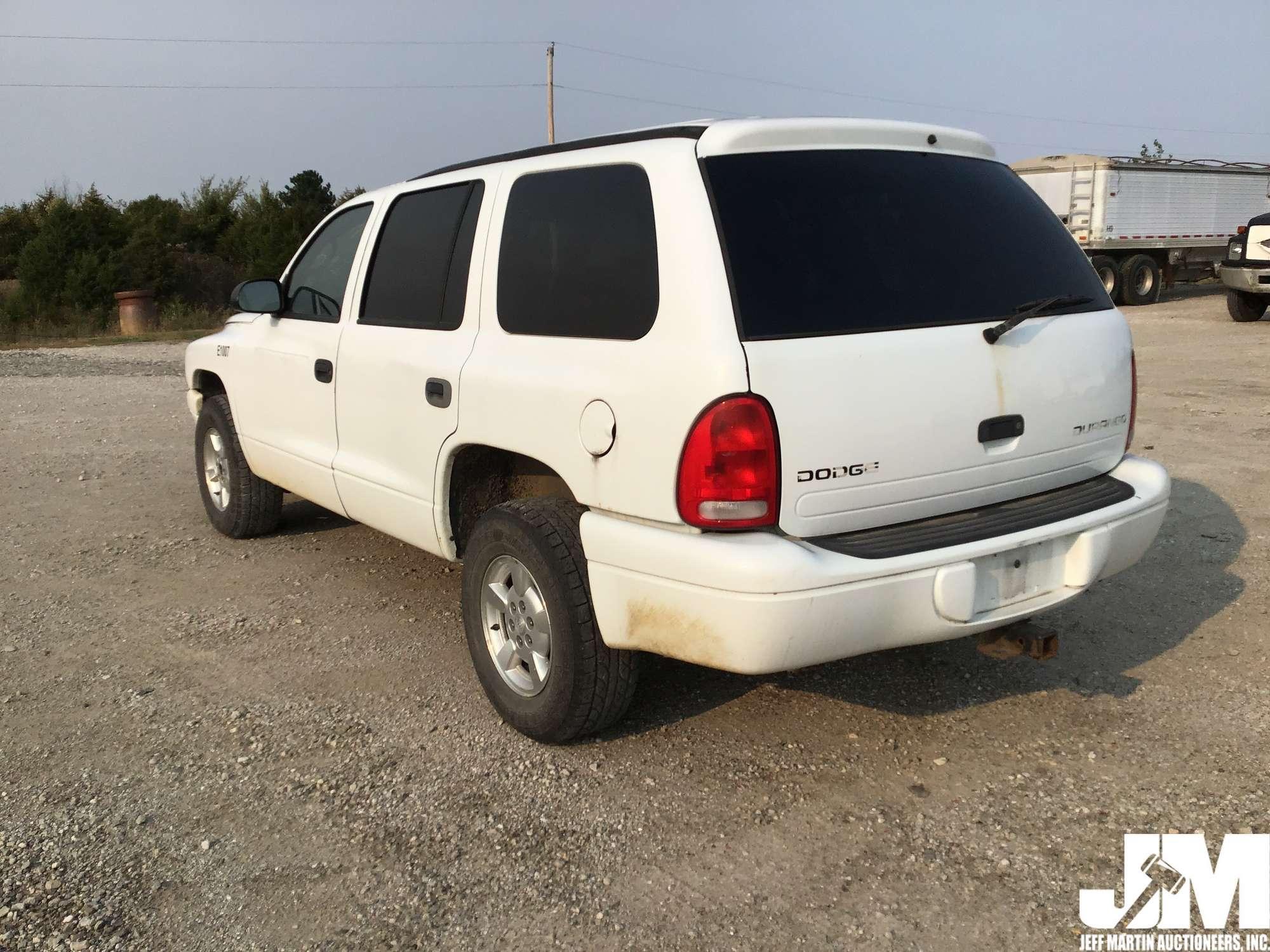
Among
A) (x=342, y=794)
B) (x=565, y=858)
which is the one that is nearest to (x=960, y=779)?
(x=565, y=858)

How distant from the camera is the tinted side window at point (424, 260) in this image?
13.4 ft

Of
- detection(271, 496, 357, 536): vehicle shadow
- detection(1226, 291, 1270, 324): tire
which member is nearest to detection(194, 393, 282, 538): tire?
detection(271, 496, 357, 536): vehicle shadow

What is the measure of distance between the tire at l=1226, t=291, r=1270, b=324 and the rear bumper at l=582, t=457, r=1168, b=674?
17.3m

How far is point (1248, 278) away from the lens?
17.5m

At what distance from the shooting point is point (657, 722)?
385cm

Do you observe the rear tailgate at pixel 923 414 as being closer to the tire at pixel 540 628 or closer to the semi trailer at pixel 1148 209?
the tire at pixel 540 628

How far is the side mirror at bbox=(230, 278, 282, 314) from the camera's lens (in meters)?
5.23

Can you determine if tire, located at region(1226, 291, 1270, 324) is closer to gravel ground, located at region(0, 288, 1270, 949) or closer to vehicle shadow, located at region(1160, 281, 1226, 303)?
vehicle shadow, located at region(1160, 281, 1226, 303)

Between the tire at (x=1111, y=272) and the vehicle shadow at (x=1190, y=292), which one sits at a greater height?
the tire at (x=1111, y=272)

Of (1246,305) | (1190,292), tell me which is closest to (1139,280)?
(1190,292)

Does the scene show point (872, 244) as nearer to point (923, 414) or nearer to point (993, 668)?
point (923, 414)

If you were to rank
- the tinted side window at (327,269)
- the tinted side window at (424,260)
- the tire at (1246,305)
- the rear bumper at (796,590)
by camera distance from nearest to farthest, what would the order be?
the rear bumper at (796,590) < the tinted side window at (424,260) < the tinted side window at (327,269) < the tire at (1246,305)

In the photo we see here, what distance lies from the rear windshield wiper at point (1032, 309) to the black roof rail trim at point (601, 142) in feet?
3.37

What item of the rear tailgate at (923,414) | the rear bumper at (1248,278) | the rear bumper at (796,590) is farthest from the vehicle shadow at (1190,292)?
the rear bumper at (796,590)
